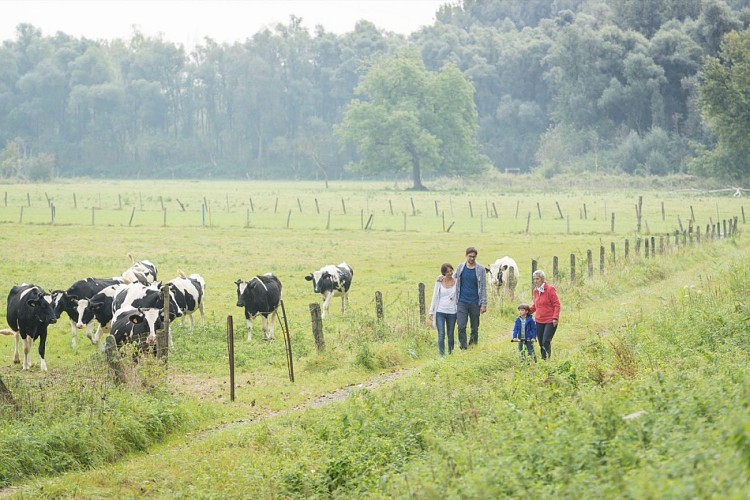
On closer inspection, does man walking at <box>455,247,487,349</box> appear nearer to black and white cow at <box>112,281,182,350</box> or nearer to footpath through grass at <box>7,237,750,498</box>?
footpath through grass at <box>7,237,750,498</box>

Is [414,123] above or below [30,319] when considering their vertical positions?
above

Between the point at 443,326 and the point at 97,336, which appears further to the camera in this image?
the point at 97,336

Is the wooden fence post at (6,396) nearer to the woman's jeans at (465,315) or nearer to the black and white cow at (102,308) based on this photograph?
the black and white cow at (102,308)

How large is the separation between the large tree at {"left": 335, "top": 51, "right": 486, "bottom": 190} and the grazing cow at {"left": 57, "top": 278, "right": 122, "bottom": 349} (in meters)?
75.6

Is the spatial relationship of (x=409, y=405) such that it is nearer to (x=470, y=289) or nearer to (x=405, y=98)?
(x=470, y=289)

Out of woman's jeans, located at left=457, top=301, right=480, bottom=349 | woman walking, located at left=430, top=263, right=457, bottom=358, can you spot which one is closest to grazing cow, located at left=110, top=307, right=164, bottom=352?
woman walking, located at left=430, top=263, right=457, bottom=358

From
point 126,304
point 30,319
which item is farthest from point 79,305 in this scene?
point 30,319

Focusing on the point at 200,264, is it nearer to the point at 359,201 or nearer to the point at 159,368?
the point at 159,368

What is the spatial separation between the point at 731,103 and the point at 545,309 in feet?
217

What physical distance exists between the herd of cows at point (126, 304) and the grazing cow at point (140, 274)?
26mm

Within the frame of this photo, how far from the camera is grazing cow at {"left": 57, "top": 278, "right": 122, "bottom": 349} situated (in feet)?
68.4

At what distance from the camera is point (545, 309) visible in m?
15.8

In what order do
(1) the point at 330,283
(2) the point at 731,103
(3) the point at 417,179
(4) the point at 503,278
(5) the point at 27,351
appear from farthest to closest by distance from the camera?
(3) the point at 417,179, (2) the point at 731,103, (4) the point at 503,278, (1) the point at 330,283, (5) the point at 27,351

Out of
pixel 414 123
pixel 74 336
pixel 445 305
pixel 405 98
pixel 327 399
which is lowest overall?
pixel 327 399
